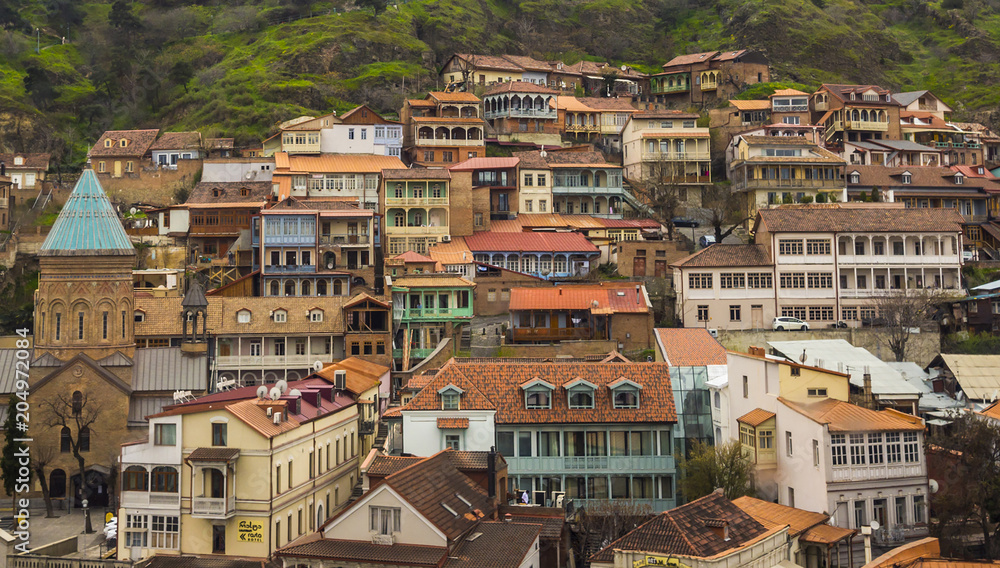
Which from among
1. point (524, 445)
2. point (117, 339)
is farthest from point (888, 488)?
point (117, 339)

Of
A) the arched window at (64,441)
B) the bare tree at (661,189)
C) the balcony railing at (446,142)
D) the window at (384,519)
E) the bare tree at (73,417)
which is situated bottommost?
the window at (384,519)

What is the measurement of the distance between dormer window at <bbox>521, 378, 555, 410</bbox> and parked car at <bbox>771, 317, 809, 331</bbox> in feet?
78.1

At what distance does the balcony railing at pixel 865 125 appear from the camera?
105 meters

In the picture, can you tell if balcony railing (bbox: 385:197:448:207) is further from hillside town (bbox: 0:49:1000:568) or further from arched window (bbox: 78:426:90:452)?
arched window (bbox: 78:426:90:452)

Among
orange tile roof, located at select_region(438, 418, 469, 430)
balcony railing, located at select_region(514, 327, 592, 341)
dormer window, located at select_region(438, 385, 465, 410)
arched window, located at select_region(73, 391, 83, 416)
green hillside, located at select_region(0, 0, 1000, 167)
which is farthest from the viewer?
green hillside, located at select_region(0, 0, 1000, 167)

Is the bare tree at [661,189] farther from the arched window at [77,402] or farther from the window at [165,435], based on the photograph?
the window at [165,435]

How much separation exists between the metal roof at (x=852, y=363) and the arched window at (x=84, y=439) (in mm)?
37414

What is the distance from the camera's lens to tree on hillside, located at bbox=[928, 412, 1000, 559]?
40.1 m

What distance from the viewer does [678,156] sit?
319ft

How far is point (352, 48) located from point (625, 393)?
88.5 metres

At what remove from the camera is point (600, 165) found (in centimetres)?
9194

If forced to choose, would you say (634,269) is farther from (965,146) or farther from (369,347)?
(965,146)

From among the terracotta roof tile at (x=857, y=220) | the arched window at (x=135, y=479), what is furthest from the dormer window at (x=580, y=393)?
the terracotta roof tile at (x=857, y=220)

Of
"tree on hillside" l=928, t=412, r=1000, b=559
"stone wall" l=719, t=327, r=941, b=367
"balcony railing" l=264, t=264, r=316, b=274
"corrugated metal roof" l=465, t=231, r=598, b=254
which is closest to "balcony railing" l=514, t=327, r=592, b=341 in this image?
"stone wall" l=719, t=327, r=941, b=367
